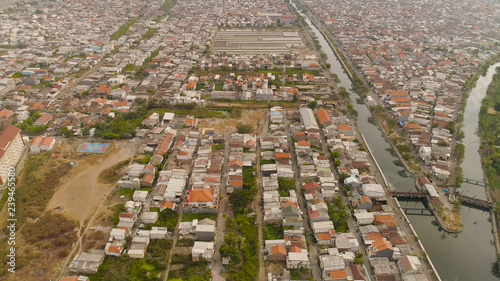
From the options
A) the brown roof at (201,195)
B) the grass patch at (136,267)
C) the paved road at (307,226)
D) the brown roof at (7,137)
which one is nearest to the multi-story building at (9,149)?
the brown roof at (7,137)

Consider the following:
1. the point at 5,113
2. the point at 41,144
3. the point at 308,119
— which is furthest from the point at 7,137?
the point at 308,119

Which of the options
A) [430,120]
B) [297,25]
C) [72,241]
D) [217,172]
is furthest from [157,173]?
[297,25]

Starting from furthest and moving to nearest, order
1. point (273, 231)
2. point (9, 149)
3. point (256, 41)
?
point (256, 41) → point (9, 149) → point (273, 231)

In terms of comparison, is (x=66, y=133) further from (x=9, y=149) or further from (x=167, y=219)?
(x=167, y=219)

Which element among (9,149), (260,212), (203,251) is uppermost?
(9,149)

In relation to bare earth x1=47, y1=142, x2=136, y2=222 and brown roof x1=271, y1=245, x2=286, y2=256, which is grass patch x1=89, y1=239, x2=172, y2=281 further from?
brown roof x1=271, y1=245, x2=286, y2=256

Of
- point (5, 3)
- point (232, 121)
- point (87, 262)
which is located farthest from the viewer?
point (5, 3)

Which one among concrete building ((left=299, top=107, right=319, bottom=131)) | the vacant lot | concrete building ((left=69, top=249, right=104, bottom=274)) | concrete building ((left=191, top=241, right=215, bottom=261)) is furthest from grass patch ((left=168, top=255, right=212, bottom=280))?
the vacant lot
